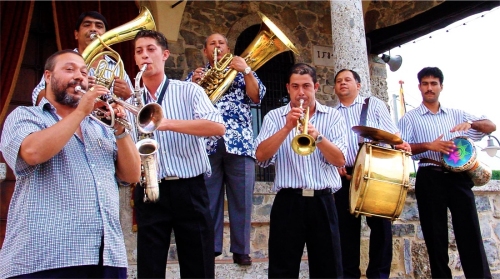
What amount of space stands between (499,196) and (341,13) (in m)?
3.14

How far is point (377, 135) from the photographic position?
4434 mm

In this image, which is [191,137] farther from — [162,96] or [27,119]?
[27,119]

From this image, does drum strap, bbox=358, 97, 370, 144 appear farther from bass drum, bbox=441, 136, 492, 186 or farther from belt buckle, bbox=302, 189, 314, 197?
Result: belt buckle, bbox=302, 189, 314, 197

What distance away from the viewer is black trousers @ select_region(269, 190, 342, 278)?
372cm

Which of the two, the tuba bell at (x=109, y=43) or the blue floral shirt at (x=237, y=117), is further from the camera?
the blue floral shirt at (x=237, y=117)

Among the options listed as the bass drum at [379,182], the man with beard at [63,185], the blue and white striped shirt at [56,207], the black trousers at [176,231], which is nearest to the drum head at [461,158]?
the bass drum at [379,182]

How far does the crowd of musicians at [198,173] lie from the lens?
267 centimetres

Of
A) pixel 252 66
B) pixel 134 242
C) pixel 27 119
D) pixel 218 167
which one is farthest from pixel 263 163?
pixel 134 242

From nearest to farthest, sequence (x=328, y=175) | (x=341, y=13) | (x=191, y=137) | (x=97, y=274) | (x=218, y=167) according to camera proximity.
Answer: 1. (x=97, y=274)
2. (x=191, y=137)
3. (x=328, y=175)
4. (x=218, y=167)
5. (x=341, y=13)

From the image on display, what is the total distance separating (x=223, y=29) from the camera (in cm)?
862

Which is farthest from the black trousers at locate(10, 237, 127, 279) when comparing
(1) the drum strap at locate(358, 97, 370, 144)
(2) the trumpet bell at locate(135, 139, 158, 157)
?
(1) the drum strap at locate(358, 97, 370, 144)

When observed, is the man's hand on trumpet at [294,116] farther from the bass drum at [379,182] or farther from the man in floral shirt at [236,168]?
the man in floral shirt at [236,168]

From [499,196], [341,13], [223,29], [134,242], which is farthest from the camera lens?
[223,29]

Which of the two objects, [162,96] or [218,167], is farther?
[218,167]
